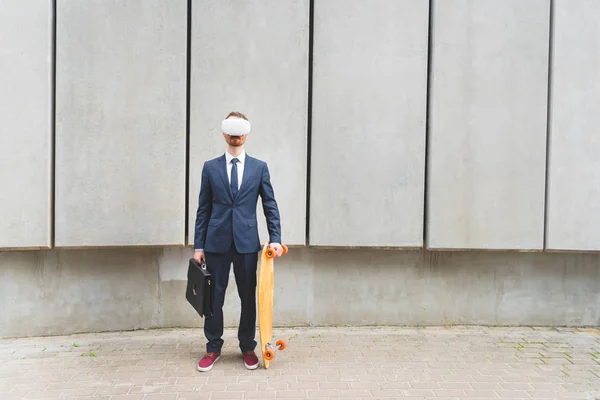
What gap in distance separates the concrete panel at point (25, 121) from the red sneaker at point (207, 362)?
7.04ft

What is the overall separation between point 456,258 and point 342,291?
1.41 meters

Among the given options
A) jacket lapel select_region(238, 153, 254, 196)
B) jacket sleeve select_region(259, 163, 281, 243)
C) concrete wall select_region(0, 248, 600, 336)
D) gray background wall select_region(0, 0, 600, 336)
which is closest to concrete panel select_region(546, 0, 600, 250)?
gray background wall select_region(0, 0, 600, 336)

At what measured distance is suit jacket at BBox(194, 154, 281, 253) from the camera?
4.50m

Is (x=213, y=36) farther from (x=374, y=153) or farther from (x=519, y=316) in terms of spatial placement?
(x=519, y=316)

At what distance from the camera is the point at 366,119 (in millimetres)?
5582

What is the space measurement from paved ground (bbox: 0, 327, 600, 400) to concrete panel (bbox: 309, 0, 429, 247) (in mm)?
1156

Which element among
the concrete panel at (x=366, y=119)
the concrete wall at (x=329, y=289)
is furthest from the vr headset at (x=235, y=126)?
the concrete wall at (x=329, y=289)

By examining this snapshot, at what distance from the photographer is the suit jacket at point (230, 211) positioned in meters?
4.50

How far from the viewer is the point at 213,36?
5414 millimetres

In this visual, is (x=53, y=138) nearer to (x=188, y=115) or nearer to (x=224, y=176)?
(x=188, y=115)

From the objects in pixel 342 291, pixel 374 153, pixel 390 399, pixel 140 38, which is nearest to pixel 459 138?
pixel 374 153

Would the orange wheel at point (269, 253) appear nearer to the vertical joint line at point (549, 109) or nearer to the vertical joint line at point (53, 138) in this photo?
the vertical joint line at point (53, 138)

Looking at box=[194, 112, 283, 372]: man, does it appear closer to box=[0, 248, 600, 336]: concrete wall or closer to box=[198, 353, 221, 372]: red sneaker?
box=[198, 353, 221, 372]: red sneaker

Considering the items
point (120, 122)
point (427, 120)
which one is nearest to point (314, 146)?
point (427, 120)
